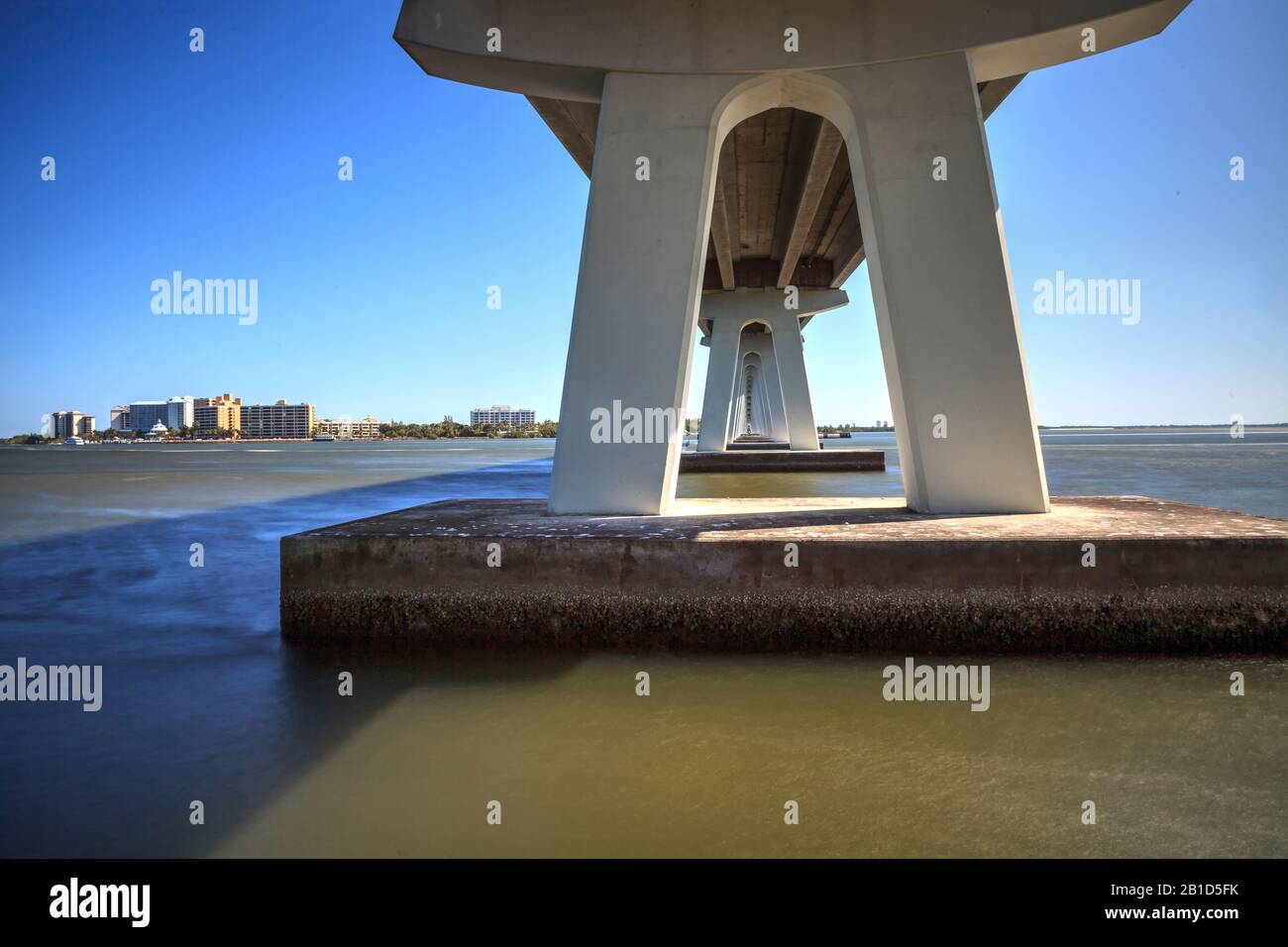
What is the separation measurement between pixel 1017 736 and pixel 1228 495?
72.2 ft

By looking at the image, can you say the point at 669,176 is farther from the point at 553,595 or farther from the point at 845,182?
the point at 845,182

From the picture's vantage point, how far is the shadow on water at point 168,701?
165 inches

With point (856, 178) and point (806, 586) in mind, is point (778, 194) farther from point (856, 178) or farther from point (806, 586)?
point (806, 586)

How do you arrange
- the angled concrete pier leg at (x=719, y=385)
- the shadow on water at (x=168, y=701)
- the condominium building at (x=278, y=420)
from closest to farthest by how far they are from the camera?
the shadow on water at (x=168, y=701), the angled concrete pier leg at (x=719, y=385), the condominium building at (x=278, y=420)

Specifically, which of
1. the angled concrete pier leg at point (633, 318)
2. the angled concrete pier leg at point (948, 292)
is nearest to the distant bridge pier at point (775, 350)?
the angled concrete pier leg at point (948, 292)

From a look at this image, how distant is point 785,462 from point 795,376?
744cm

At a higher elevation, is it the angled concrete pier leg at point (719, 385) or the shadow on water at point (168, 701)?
the angled concrete pier leg at point (719, 385)

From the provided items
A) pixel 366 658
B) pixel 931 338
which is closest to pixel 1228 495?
pixel 931 338

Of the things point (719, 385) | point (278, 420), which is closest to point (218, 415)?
point (278, 420)

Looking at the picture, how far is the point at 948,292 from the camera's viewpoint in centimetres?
870

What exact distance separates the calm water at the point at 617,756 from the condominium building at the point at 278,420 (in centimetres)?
19268
